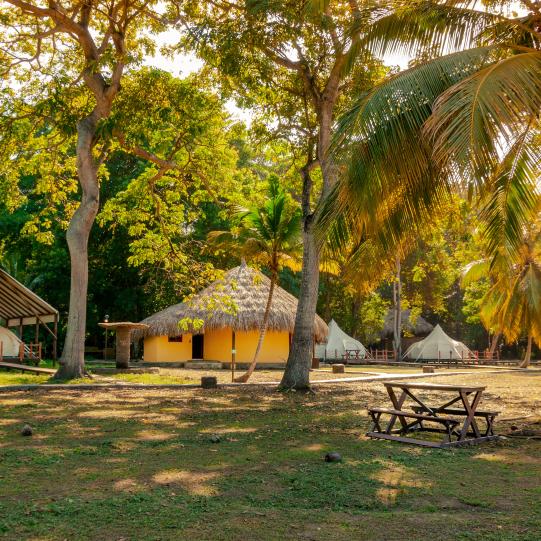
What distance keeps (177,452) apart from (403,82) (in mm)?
4805

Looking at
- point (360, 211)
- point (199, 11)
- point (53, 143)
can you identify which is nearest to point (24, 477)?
point (360, 211)

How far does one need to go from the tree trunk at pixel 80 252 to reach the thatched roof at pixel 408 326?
2913 centimetres

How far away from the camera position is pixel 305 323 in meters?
14.5

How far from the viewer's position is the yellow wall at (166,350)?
29.3 m

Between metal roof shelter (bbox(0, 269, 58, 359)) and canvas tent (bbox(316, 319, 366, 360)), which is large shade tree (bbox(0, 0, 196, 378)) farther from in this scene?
canvas tent (bbox(316, 319, 366, 360))

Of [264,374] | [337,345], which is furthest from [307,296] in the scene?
[337,345]

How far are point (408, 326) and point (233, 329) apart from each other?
19.2m

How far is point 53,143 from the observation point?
17688 mm

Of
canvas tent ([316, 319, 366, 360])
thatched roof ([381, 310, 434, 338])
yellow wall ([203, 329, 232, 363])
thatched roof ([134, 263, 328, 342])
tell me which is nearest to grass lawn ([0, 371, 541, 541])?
thatched roof ([134, 263, 328, 342])

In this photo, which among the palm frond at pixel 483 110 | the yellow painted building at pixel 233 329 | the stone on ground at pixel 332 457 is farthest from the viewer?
the yellow painted building at pixel 233 329

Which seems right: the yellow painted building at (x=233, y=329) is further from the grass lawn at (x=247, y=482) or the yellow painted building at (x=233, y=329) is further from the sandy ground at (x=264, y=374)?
the grass lawn at (x=247, y=482)

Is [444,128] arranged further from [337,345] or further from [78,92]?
[337,345]

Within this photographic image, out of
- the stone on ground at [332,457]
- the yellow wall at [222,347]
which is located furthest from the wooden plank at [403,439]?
the yellow wall at [222,347]

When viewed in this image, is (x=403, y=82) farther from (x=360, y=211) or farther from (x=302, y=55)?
(x=302, y=55)
